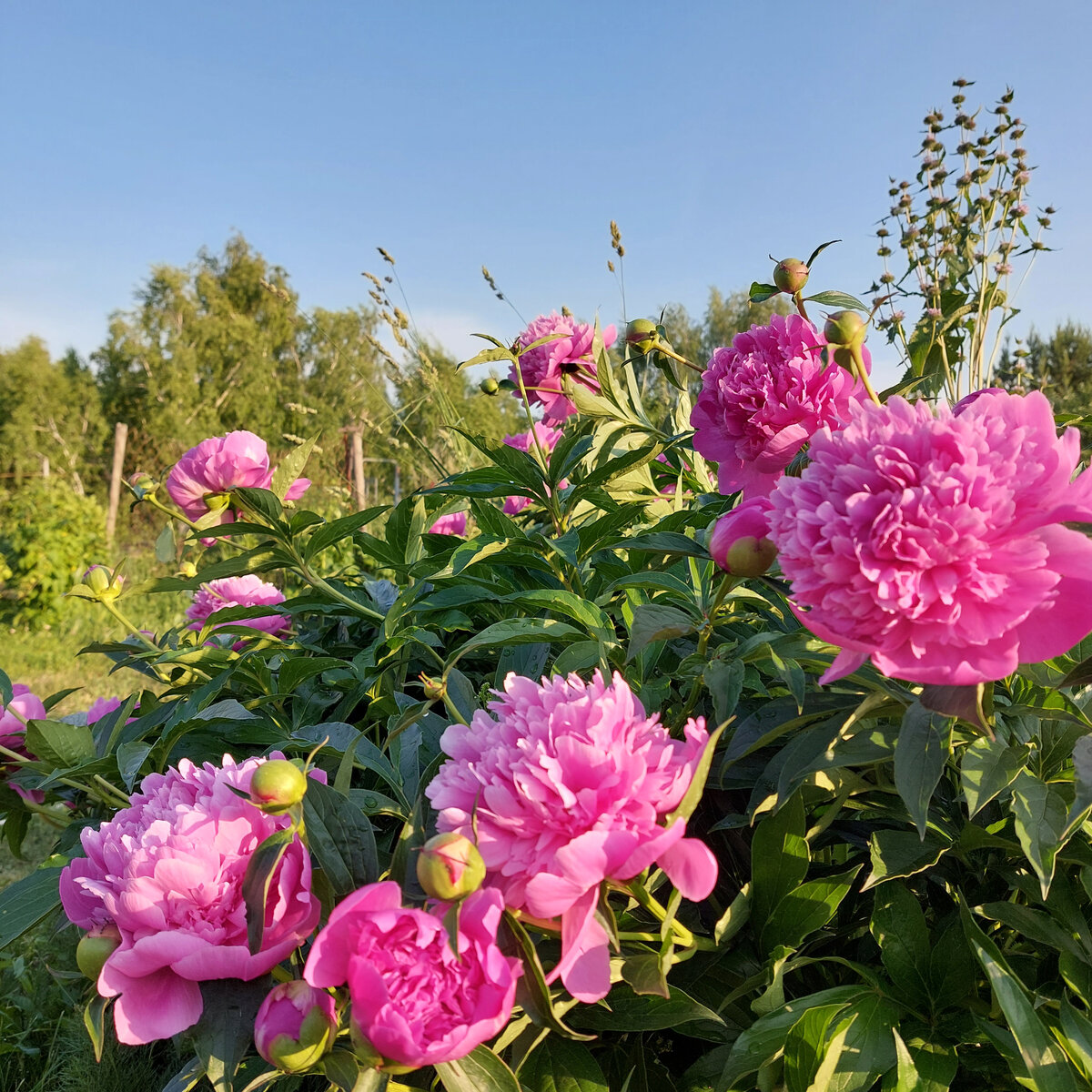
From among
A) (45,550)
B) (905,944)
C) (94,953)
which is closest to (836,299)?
(905,944)

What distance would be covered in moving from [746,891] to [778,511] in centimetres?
31

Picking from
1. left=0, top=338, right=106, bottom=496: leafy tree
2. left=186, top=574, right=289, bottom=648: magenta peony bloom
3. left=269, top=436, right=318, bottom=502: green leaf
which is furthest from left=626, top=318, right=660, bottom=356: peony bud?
left=0, top=338, right=106, bottom=496: leafy tree

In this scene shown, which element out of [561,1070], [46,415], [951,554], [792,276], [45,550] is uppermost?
[46,415]

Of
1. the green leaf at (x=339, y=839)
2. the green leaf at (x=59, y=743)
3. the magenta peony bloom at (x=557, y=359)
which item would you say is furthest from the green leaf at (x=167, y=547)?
the green leaf at (x=339, y=839)

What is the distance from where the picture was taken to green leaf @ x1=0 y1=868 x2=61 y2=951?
74 cm

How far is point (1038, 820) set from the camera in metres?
0.54

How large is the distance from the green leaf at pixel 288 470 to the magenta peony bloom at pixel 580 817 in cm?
64

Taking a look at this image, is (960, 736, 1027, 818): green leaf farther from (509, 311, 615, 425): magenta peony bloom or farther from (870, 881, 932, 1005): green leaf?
(509, 311, 615, 425): magenta peony bloom

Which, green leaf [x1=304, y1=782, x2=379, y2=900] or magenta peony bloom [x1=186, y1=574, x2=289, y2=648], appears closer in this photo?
green leaf [x1=304, y1=782, x2=379, y2=900]

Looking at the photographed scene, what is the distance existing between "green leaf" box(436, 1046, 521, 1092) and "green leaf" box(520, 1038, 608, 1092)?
0.11 m

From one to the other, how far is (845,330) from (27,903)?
872mm

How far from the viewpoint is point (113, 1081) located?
1.30 m

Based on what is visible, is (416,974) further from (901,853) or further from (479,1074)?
(901,853)

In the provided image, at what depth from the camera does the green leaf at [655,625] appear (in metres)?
0.59
